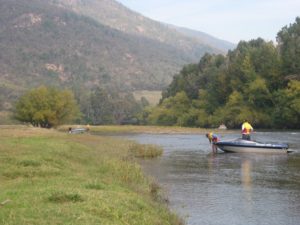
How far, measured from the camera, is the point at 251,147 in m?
45.9

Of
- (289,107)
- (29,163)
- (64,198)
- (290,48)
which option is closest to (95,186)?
→ (64,198)

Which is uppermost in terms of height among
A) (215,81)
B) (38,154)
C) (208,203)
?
(215,81)

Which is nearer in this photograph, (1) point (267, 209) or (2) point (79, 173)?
(1) point (267, 209)

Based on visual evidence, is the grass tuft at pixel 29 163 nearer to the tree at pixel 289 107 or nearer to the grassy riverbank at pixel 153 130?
the grassy riverbank at pixel 153 130

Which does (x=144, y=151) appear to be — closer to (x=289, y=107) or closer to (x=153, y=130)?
(x=153, y=130)

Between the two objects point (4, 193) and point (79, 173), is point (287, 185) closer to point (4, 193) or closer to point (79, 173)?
point (79, 173)

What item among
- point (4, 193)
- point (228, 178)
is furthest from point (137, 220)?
point (228, 178)

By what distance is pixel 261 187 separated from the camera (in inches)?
1022

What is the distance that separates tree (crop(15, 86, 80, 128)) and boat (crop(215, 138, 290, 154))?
57.5 metres

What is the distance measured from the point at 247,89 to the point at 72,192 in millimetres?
91549

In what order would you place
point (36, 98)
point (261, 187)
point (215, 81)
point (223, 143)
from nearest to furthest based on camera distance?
point (261, 187)
point (223, 143)
point (36, 98)
point (215, 81)

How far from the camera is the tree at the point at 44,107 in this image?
99000mm

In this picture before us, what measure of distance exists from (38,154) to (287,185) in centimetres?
1195

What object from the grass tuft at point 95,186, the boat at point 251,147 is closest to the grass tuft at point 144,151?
the boat at point 251,147
